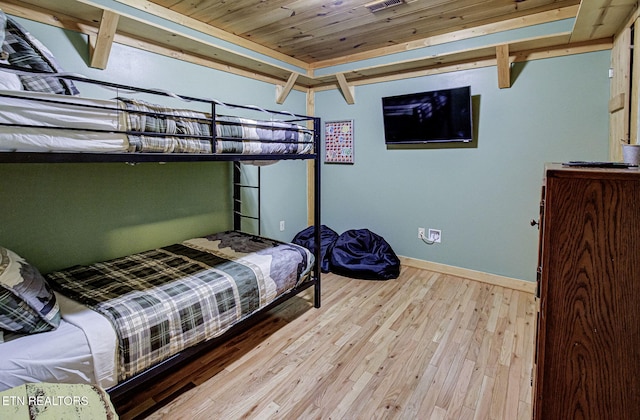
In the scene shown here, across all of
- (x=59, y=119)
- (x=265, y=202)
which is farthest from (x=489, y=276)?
(x=59, y=119)

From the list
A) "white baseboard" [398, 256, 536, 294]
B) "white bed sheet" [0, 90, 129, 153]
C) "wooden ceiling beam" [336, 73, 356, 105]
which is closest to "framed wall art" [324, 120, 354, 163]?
"wooden ceiling beam" [336, 73, 356, 105]

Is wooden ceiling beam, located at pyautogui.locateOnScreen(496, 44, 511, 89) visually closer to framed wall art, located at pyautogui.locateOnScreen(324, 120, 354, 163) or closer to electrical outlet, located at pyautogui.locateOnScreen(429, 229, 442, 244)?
electrical outlet, located at pyautogui.locateOnScreen(429, 229, 442, 244)

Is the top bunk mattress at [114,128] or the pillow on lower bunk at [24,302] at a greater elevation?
the top bunk mattress at [114,128]

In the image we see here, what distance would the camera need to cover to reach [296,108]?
395cm

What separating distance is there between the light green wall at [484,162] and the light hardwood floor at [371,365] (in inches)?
23.8

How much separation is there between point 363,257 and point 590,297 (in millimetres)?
2492

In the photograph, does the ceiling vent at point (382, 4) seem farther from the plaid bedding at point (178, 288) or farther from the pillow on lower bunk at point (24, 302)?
the pillow on lower bunk at point (24, 302)

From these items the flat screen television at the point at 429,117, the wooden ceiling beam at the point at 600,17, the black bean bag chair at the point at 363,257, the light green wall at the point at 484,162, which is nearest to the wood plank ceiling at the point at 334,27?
the wooden ceiling beam at the point at 600,17

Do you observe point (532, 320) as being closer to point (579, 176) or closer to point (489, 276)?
point (489, 276)

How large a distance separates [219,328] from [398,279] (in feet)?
6.41

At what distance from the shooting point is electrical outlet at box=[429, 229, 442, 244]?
3381 millimetres

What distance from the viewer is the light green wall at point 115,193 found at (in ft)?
6.70

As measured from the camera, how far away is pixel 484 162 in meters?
3.07

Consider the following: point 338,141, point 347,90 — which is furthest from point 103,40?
point 338,141
